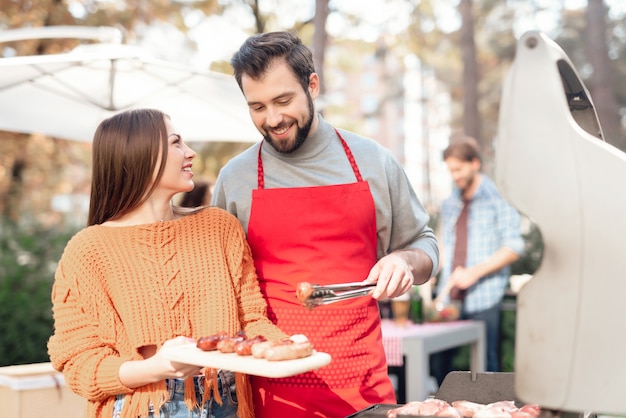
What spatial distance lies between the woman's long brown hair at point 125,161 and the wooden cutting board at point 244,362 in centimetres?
57

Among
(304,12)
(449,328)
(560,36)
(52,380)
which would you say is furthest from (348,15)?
(560,36)

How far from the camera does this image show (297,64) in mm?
2355

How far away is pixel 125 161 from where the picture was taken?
7.15 ft

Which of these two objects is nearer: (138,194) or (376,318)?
(138,194)

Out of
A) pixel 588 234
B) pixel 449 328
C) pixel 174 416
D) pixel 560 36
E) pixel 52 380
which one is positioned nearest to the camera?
pixel 588 234

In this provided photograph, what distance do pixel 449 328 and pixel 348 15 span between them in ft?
21.8

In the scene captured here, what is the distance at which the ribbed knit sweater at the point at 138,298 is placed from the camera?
6.48 feet

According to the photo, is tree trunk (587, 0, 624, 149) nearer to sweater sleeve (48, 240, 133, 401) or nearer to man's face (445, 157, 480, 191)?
man's face (445, 157, 480, 191)

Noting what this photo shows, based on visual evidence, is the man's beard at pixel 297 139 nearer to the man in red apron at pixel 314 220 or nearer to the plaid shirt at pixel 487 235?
the man in red apron at pixel 314 220

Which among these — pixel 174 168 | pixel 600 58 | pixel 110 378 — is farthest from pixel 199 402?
pixel 600 58

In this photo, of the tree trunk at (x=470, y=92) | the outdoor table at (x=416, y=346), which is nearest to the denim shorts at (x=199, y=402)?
the outdoor table at (x=416, y=346)

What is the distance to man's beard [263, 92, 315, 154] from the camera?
7.83ft

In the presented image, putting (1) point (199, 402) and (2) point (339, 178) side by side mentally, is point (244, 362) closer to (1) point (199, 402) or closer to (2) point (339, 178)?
(1) point (199, 402)

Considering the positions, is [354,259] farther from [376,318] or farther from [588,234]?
[588,234]
